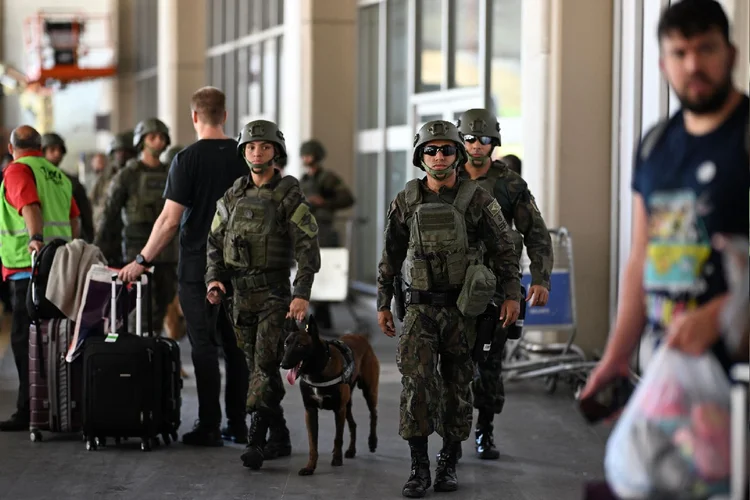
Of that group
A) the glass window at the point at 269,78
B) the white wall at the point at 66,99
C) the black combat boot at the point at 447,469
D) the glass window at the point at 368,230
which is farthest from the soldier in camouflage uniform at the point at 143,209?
the white wall at the point at 66,99

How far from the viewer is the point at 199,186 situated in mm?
7625

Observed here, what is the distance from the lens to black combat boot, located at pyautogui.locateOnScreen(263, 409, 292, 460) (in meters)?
7.50

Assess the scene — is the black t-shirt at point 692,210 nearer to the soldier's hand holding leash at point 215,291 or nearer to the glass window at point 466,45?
the soldier's hand holding leash at point 215,291

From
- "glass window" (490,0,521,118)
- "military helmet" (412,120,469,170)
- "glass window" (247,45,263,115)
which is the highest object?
"glass window" (247,45,263,115)

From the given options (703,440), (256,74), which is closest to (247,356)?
(703,440)

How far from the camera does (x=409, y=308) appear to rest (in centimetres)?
660

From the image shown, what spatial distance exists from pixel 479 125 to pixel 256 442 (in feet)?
7.22

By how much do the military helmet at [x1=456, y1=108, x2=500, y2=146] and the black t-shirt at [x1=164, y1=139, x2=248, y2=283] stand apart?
132cm

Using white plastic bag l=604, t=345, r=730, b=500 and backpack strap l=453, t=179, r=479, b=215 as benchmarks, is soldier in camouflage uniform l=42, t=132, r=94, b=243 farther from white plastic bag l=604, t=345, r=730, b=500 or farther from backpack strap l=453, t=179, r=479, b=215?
white plastic bag l=604, t=345, r=730, b=500

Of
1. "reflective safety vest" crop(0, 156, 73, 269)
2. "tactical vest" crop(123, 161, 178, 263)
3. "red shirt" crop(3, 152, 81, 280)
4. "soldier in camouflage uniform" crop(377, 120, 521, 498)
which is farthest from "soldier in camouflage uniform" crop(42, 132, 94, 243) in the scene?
"soldier in camouflage uniform" crop(377, 120, 521, 498)

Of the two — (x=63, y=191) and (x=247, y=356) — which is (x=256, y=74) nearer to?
(x=63, y=191)

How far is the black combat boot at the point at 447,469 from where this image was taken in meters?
6.64

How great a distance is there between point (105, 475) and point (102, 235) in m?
3.65

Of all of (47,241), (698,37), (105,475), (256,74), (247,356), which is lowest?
(105,475)
